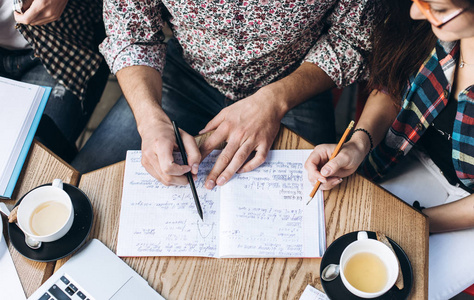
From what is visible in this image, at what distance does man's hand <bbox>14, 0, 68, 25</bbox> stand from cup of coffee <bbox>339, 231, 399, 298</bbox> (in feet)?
3.62

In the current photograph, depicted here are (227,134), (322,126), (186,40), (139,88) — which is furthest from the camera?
(322,126)

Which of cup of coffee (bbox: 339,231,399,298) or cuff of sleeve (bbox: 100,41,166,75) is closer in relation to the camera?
cup of coffee (bbox: 339,231,399,298)

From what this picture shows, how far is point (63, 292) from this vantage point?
861 millimetres

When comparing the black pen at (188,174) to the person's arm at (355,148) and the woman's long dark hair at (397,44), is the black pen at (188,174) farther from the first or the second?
the woman's long dark hair at (397,44)

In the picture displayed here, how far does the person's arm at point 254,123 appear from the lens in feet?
3.23

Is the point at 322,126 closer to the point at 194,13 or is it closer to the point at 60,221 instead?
the point at 194,13

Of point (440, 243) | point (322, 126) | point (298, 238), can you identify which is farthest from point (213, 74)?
point (440, 243)

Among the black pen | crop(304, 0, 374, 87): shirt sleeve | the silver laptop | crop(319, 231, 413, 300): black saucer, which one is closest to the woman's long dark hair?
crop(304, 0, 374, 87): shirt sleeve

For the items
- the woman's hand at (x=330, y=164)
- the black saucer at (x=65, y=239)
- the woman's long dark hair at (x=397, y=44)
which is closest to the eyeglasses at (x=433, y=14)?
the woman's long dark hair at (x=397, y=44)

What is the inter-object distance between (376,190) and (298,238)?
0.76 feet

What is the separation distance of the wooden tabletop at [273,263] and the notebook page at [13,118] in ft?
0.80

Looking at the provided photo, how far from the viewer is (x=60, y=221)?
901 millimetres

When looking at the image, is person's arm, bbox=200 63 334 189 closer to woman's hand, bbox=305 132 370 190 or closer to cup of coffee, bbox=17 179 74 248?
woman's hand, bbox=305 132 370 190

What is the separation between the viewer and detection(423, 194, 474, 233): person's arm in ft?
3.53
